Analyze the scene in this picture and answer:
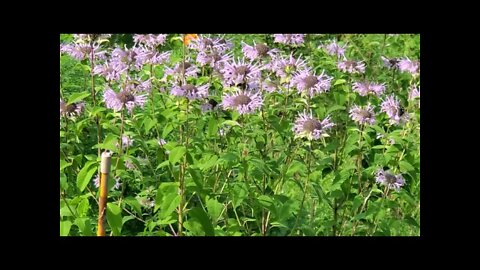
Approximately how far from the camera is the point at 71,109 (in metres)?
2.05

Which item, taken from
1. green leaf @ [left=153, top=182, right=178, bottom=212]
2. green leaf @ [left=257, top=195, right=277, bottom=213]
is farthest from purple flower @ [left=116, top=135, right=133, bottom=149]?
green leaf @ [left=257, top=195, right=277, bottom=213]

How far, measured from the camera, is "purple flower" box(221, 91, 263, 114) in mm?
1853

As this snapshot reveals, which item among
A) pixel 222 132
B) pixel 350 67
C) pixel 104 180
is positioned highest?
pixel 350 67

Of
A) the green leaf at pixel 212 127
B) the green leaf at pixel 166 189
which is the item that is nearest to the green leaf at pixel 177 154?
the green leaf at pixel 166 189

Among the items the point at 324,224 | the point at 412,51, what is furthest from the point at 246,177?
the point at 412,51

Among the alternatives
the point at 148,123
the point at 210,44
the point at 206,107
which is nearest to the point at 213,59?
the point at 210,44

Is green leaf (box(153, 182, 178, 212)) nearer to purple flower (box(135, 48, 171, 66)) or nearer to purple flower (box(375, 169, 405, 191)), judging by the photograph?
purple flower (box(135, 48, 171, 66))

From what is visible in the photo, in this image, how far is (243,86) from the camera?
1.90 metres

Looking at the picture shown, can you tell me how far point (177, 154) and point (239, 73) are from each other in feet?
1.03

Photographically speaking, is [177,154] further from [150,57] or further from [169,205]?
[150,57]

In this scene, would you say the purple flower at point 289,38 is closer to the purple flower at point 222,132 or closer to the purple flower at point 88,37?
the purple flower at point 222,132

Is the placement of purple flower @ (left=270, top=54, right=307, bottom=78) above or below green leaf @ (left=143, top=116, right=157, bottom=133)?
above

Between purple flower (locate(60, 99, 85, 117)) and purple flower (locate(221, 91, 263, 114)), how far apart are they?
0.49 metres

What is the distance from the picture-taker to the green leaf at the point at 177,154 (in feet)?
5.63
